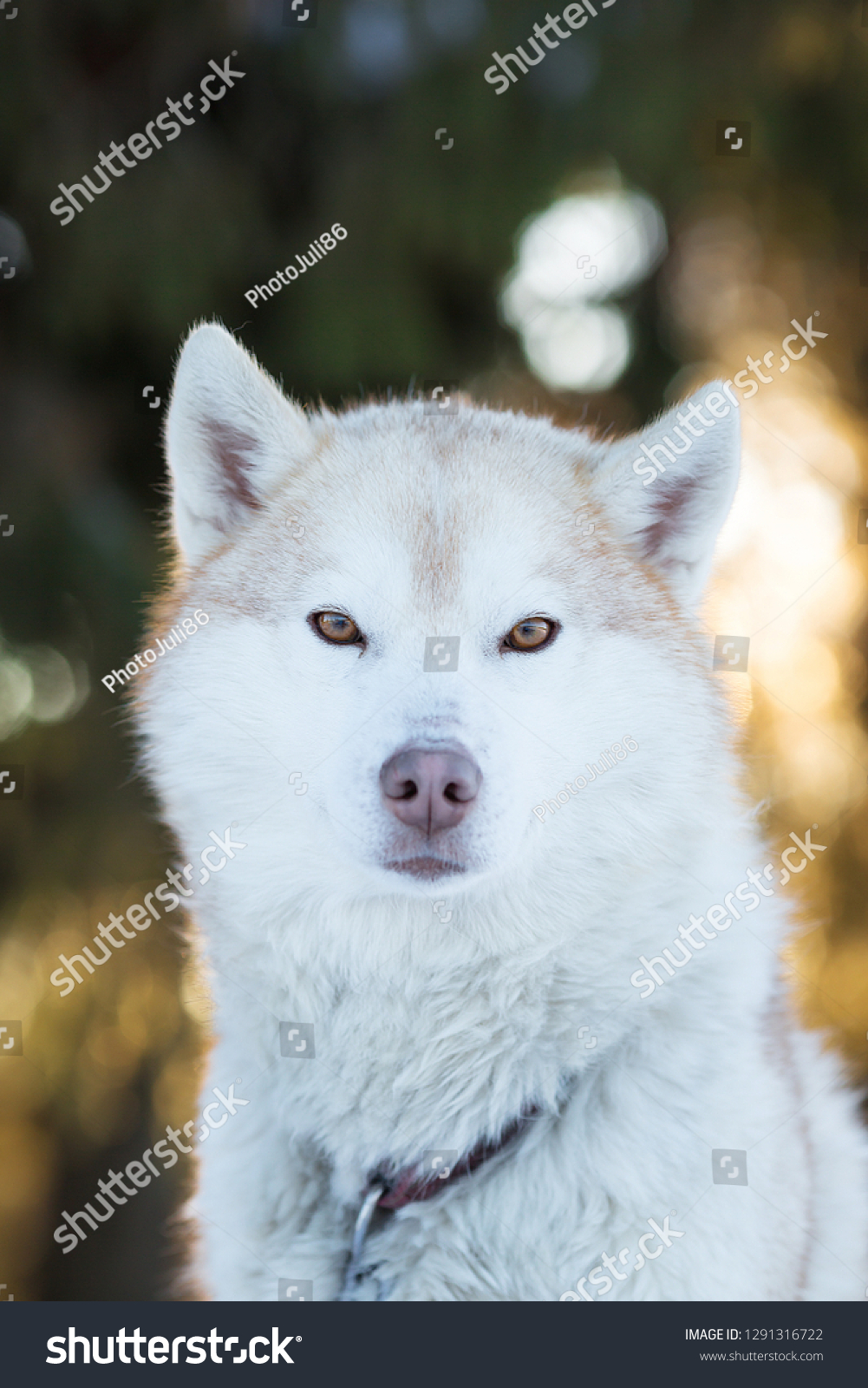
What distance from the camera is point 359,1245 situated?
2123 millimetres

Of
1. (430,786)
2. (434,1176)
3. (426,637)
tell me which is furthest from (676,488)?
(434,1176)

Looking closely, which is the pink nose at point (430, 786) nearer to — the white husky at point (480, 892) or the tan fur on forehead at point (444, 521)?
the white husky at point (480, 892)

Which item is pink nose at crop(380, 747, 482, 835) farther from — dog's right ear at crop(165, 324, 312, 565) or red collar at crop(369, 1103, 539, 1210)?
dog's right ear at crop(165, 324, 312, 565)

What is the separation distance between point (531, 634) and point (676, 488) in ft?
1.77

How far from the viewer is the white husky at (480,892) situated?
6.74 ft

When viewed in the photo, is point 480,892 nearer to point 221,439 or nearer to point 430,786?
point 430,786

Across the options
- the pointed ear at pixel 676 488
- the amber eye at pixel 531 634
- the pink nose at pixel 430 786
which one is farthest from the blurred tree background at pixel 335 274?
the pink nose at pixel 430 786

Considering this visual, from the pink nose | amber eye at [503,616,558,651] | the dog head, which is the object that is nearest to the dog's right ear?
the dog head

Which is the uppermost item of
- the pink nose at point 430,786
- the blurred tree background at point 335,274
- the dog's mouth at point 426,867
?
the blurred tree background at point 335,274

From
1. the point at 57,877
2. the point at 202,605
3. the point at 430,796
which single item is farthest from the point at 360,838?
the point at 57,877

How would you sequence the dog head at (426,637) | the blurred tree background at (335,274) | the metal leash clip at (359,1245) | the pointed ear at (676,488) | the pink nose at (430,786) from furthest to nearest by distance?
the blurred tree background at (335,274)
the pointed ear at (676,488)
the metal leash clip at (359,1245)
the dog head at (426,637)
the pink nose at (430,786)

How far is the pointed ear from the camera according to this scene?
233 centimetres

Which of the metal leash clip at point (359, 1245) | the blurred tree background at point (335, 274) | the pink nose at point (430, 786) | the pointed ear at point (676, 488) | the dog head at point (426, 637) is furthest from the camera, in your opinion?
the blurred tree background at point (335, 274)

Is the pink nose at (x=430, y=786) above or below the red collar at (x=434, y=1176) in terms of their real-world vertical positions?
above
